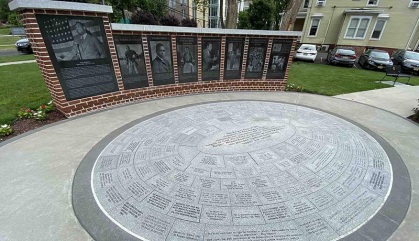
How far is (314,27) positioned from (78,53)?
28.2 metres

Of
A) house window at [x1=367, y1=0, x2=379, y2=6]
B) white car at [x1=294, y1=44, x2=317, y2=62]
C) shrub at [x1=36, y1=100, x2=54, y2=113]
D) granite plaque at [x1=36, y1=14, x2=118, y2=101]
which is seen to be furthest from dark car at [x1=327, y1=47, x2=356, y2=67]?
shrub at [x1=36, y1=100, x2=54, y2=113]

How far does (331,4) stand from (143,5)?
A: 72.4 feet

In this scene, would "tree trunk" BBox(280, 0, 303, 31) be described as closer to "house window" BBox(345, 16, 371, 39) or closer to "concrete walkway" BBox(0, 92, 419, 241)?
"concrete walkway" BBox(0, 92, 419, 241)

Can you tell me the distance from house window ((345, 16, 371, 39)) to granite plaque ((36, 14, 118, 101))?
27270 millimetres

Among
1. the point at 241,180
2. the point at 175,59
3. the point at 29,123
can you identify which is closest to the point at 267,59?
the point at 175,59

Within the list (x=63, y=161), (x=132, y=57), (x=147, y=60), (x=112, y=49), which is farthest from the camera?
(x=147, y=60)

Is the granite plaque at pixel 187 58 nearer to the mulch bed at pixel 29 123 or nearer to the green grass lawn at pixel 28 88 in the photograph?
the mulch bed at pixel 29 123

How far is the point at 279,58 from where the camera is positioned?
302 inches

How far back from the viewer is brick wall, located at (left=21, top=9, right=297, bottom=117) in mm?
4327

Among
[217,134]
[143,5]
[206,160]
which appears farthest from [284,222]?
[143,5]

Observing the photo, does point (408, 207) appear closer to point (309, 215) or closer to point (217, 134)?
point (309, 215)

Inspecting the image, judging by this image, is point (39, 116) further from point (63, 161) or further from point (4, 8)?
point (4, 8)

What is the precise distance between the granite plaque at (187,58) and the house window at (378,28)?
25617 mm

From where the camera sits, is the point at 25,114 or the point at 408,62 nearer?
the point at 25,114
